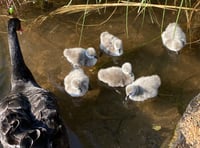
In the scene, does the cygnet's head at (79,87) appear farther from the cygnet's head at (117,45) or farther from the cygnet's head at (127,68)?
the cygnet's head at (117,45)

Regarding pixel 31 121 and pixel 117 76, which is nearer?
pixel 31 121

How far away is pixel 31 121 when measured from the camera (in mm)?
4656

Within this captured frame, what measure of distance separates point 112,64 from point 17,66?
986 mm

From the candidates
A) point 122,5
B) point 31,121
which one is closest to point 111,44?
point 122,5

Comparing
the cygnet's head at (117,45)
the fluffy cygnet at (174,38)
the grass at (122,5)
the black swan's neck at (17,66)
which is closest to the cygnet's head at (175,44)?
the fluffy cygnet at (174,38)

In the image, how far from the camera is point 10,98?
16.3 feet

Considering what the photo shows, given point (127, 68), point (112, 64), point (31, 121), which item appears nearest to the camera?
point (31, 121)

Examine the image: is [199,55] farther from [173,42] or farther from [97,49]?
[97,49]

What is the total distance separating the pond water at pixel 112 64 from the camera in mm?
5141

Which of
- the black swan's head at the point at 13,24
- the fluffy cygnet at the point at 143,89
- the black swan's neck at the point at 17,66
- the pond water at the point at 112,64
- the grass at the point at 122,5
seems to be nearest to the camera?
the pond water at the point at 112,64

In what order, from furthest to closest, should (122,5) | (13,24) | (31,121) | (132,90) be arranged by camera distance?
(122,5), (13,24), (132,90), (31,121)

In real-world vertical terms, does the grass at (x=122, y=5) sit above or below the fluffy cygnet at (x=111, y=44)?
above

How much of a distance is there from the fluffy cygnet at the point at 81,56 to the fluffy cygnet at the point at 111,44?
0.18 meters

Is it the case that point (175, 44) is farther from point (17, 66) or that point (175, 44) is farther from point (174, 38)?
point (17, 66)
